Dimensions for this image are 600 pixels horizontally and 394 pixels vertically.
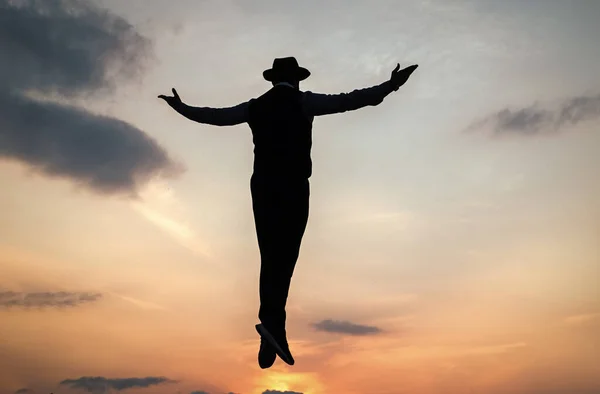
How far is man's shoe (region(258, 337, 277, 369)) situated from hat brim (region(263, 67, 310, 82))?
3224mm

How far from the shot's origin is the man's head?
9.59m

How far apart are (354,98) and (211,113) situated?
191 cm

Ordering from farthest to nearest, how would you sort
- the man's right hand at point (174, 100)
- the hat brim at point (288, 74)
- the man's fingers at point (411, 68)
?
the man's right hand at point (174, 100)
the hat brim at point (288, 74)
the man's fingers at point (411, 68)

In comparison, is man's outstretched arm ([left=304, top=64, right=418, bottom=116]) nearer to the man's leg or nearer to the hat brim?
the hat brim

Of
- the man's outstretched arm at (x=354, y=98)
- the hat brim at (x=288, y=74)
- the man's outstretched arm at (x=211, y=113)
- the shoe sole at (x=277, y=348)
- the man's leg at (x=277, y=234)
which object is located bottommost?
the shoe sole at (x=277, y=348)

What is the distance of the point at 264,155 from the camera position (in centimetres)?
944

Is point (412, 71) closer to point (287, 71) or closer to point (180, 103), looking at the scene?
point (287, 71)

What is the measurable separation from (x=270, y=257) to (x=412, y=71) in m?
2.80

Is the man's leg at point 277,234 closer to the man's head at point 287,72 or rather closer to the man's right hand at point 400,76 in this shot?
the man's head at point 287,72

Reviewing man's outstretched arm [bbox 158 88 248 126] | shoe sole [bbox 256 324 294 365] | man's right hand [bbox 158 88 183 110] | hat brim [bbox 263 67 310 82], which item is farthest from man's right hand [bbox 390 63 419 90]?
shoe sole [bbox 256 324 294 365]

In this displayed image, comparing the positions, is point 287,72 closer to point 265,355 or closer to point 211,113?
point 211,113

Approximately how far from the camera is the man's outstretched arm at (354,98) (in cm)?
902

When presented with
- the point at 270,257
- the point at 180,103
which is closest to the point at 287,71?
the point at 180,103

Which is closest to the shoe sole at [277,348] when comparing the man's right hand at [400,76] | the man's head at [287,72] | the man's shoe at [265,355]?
the man's shoe at [265,355]
